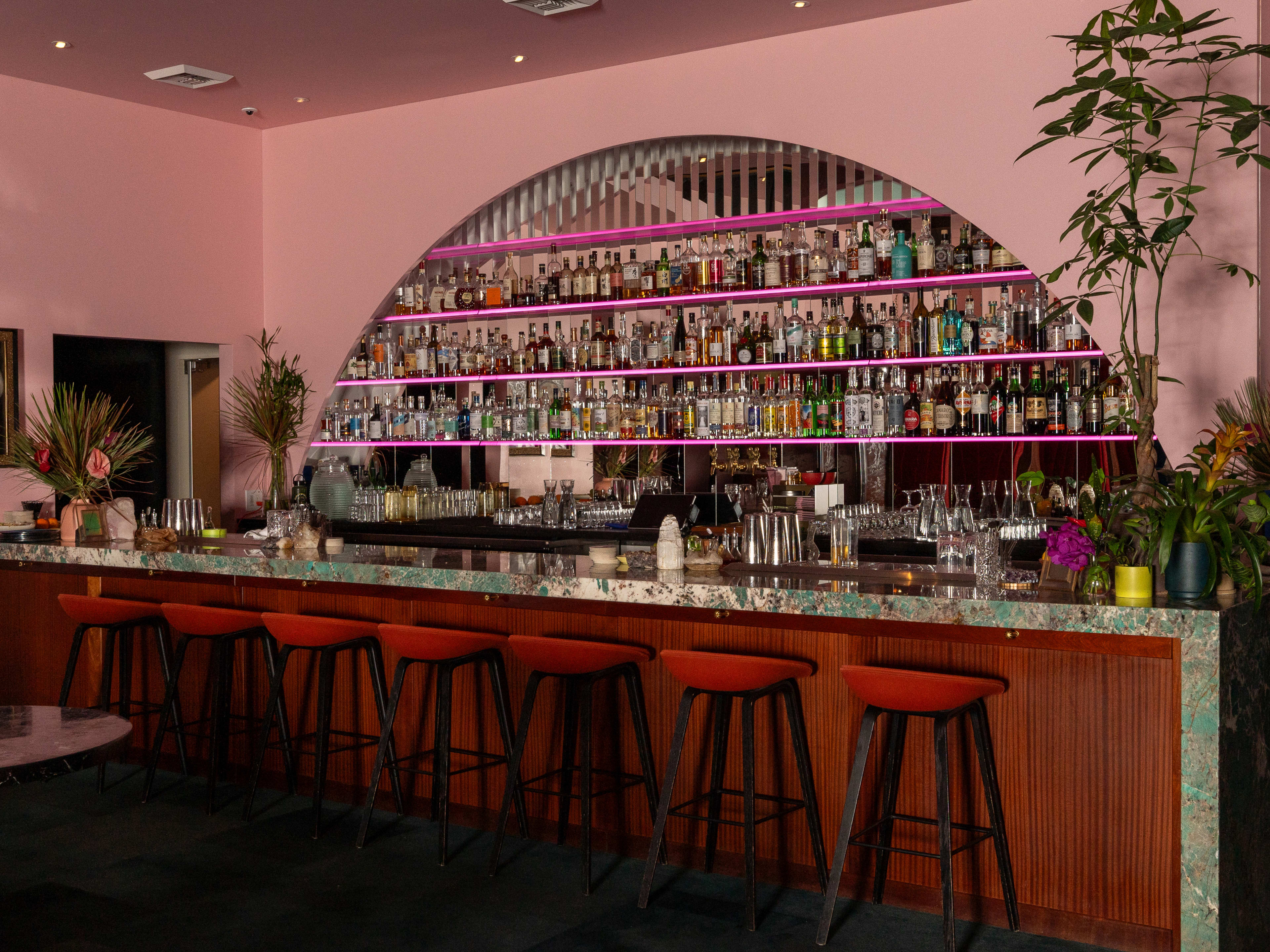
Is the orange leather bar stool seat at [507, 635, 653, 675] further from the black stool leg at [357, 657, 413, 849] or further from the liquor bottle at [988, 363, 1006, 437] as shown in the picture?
the liquor bottle at [988, 363, 1006, 437]

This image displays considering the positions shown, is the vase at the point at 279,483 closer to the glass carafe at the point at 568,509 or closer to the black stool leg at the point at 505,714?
the glass carafe at the point at 568,509

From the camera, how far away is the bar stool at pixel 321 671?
4.46m

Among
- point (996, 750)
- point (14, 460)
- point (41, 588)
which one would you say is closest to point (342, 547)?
point (41, 588)

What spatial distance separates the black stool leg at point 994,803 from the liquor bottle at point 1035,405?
2828 mm

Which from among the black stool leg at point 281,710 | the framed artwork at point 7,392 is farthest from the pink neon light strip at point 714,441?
the black stool leg at point 281,710

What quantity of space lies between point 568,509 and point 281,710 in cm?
242

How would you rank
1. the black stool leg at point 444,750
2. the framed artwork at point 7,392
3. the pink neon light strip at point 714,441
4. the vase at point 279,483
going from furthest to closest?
1. the vase at point 279,483
2. the framed artwork at point 7,392
3. the pink neon light strip at point 714,441
4. the black stool leg at point 444,750

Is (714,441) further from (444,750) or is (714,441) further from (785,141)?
(444,750)

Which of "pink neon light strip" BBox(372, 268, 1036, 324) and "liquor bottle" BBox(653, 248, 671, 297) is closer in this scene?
"pink neon light strip" BBox(372, 268, 1036, 324)

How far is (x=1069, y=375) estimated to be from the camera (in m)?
5.98

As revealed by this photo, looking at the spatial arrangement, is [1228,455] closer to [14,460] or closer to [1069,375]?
[1069,375]

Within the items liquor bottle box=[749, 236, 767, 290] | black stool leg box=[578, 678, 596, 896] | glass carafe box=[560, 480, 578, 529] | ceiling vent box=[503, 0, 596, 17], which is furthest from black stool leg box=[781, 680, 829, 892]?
ceiling vent box=[503, 0, 596, 17]

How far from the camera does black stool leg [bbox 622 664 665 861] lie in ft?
12.9

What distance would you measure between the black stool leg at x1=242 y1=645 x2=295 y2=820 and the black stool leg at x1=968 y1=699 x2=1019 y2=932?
8.40 feet
